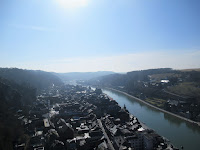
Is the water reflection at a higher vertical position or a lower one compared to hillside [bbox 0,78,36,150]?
lower

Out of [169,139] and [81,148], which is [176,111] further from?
[81,148]

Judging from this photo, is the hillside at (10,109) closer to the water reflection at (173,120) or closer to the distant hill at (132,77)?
the water reflection at (173,120)

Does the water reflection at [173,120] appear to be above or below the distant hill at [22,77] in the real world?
below

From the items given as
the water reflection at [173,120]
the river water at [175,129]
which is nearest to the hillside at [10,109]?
the river water at [175,129]

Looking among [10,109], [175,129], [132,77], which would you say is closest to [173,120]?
[175,129]

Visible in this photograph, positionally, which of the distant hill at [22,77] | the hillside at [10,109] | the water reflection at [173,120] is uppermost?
the distant hill at [22,77]

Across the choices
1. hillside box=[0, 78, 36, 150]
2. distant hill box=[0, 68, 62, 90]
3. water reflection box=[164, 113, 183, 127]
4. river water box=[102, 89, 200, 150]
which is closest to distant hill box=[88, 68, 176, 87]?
distant hill box=[0, 68, 62, 90]

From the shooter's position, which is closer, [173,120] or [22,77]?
[173,120]

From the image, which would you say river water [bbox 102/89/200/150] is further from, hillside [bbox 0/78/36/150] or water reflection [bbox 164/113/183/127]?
hillside [bbox 0/78/36/150]

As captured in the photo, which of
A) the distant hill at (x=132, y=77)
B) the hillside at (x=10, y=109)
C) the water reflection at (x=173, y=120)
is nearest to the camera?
the hillside at (x=10, y=109)

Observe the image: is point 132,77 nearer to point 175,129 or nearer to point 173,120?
point 173,120

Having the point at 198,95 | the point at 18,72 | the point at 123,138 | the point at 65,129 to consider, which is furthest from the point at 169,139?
the point at 18,72

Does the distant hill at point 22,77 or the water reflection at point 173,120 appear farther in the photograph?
the distant hill at point 22,77
